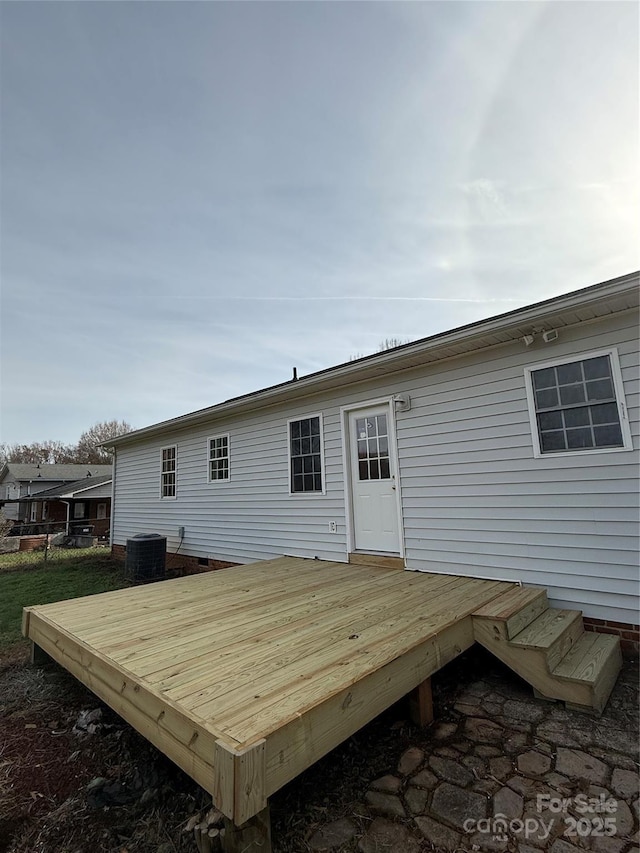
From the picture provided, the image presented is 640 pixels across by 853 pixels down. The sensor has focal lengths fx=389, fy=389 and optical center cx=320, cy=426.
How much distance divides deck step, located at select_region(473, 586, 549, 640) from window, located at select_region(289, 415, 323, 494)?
291cm

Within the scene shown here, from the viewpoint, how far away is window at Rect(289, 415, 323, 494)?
18.9 feet

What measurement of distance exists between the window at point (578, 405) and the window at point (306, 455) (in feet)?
9.57

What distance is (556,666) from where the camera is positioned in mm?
2580

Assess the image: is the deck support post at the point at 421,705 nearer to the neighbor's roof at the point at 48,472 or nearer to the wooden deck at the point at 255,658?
the wooden deck at the point at 255,658

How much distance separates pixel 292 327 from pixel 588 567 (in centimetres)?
842

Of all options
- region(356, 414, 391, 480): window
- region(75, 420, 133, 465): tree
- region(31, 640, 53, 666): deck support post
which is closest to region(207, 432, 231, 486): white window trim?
region(356, 414, 391, 480): window

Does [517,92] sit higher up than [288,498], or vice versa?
[517,92]

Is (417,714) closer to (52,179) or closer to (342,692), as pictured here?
(342,692)

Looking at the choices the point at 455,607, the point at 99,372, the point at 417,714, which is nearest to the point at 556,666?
the point at 455,607

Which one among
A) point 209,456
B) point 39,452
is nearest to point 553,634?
point 209,456

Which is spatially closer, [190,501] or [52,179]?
[52,179]

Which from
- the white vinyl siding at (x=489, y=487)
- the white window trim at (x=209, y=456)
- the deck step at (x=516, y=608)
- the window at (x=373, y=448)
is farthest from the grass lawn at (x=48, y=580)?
the deck step at (x=516, y=608)

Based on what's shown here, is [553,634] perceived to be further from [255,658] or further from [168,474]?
[168,474]

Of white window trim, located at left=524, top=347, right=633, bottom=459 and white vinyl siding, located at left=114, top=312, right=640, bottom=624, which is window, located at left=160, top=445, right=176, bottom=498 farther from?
white window trim, located at left=524, top=347, right=633, bottom=459
